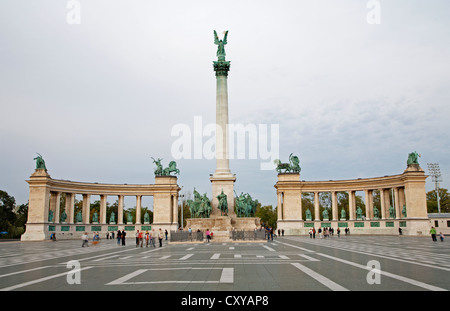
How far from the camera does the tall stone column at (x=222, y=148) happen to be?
55406 millimetres

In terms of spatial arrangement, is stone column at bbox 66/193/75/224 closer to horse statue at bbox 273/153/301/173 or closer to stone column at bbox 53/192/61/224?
stone column at bbox 53/192/61/224

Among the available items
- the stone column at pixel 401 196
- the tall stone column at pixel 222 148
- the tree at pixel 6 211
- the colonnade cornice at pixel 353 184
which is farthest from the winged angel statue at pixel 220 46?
the tree at pixel 6 211

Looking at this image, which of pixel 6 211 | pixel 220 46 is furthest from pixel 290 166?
pixel 6 211

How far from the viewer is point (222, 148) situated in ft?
187

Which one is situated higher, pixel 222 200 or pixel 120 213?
pixel 222 200

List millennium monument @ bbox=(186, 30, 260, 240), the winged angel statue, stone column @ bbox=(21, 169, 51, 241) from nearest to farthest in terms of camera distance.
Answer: millennium monument @ bbox=(186, 30, 260, 240) < the winged angel statue < stone column @ bbox=(21, 169, 51, 241)

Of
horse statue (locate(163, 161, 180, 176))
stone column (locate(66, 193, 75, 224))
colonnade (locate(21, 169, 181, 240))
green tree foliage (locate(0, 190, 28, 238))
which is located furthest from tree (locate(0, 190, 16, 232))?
horse statue (locate(163, 161, 180, 176))

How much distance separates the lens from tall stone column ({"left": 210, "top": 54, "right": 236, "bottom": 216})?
55.4m

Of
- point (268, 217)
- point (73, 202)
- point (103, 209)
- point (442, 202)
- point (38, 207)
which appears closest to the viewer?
point (38, 207)

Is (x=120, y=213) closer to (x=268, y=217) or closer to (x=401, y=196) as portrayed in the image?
(x=268, y=217)

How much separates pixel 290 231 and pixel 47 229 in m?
47.0

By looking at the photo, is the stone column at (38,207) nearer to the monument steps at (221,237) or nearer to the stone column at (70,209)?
the stone column at (70,209)
